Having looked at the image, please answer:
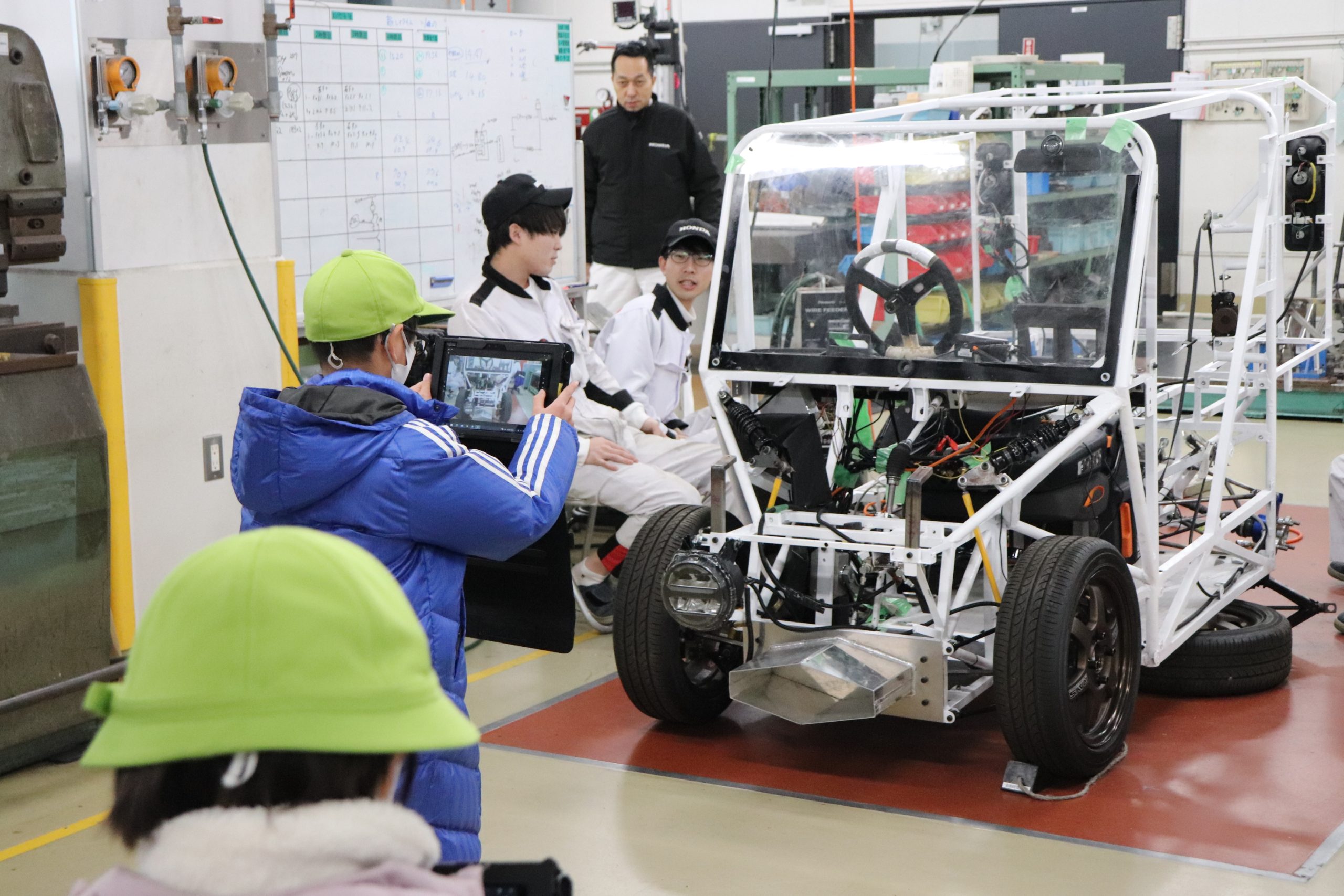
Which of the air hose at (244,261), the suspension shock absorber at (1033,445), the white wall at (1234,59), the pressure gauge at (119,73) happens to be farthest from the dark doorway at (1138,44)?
the pressure gauge at (119,73)

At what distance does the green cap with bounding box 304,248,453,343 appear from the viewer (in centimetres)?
271

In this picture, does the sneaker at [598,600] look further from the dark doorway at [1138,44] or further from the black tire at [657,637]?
the dark doorway at [1138,44]

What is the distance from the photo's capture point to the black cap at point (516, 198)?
211 inches

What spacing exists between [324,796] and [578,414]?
4593mm

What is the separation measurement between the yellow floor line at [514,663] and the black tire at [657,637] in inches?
26.6

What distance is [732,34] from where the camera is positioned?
42.0 feet

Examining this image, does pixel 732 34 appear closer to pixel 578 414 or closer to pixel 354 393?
pixel 578 414

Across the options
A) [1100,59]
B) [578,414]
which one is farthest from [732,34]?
[578,414]

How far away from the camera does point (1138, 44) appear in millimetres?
11242

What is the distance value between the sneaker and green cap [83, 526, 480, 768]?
4642 mm

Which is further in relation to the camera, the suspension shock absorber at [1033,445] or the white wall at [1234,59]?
the white wall at [1234,59]

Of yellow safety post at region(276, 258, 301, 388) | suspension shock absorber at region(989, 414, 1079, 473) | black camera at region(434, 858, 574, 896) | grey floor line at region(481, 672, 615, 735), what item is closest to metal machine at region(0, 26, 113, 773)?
yellow safety post at region(276, 258, 301, 388)

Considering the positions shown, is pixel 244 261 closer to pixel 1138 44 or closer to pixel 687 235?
pixel 687 235

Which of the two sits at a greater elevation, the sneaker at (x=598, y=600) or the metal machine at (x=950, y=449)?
the metal machine at (x=950, y=449)
